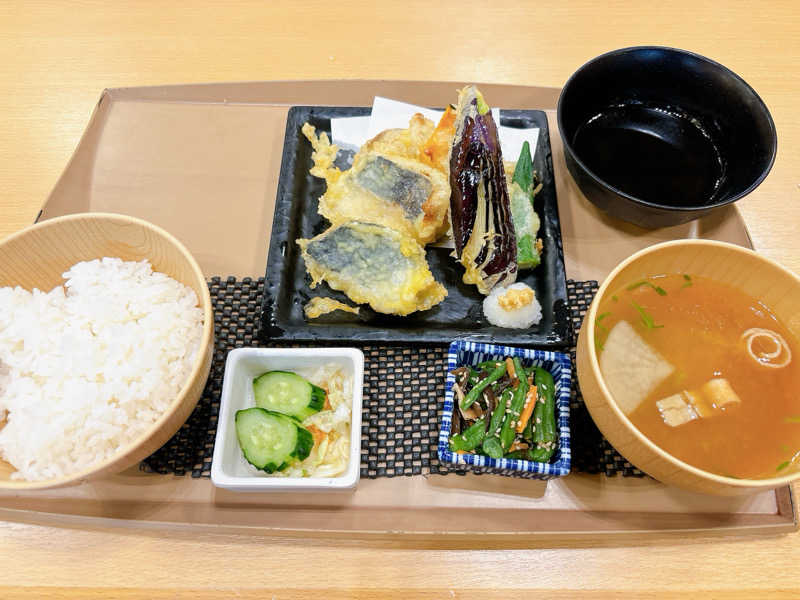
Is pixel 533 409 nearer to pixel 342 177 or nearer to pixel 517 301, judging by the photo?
pixel 517 301

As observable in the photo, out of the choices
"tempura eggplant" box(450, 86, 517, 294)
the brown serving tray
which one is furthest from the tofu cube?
"tempura eggplant" box(450, 86, 517, 294)

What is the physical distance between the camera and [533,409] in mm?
1332

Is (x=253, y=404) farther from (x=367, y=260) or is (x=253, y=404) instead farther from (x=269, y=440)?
(x=367, y=260)

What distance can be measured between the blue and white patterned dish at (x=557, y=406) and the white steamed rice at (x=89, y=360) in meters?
0.65

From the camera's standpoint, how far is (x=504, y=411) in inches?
52.1

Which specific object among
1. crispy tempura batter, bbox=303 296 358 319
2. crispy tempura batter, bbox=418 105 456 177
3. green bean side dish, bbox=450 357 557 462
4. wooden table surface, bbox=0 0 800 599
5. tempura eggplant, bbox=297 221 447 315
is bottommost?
green bean side dish, bbox=450 357 557 462

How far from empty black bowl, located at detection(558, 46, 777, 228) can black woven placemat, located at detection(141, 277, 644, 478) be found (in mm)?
400

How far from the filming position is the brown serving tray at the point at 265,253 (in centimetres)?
129

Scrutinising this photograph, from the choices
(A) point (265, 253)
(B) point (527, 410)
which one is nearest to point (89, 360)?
(A) point (265, 253)

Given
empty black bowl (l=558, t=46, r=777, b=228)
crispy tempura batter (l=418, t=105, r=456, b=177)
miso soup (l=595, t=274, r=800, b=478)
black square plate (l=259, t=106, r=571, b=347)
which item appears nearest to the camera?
miso soup (l=595, t=274, r=800, b=478)

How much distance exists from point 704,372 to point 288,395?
998 mm

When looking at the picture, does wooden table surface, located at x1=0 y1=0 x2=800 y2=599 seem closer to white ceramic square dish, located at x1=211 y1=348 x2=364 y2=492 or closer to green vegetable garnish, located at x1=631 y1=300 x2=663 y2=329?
green vegetable garnish, located at x1=631 y1=300 x2=663 y2=329

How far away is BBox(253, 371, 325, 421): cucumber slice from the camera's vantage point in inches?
52.3

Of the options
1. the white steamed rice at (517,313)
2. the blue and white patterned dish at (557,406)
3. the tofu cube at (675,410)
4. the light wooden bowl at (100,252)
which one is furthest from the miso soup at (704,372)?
the light wooden bowl at (100,252)
